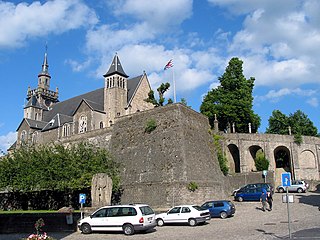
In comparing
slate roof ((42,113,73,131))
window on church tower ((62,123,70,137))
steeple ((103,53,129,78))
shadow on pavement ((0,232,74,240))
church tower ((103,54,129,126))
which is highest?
steeple ((103,53,129,78))

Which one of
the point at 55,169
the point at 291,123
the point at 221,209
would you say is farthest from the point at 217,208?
the point at 291,123

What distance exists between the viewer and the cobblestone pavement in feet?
46.8

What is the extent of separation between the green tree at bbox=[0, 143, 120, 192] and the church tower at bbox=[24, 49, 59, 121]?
36947 mm

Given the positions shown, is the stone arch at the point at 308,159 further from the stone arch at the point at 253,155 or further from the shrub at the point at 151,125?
the shrub at the point at 151,125

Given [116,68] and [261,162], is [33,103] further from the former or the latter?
[261,162]

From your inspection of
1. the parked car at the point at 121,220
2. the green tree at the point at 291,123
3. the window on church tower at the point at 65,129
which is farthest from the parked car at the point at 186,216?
the green tree at the point at 291,123

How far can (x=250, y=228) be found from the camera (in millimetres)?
16641

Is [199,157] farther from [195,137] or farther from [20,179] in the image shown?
[20,179]

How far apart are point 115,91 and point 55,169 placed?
2147 cm

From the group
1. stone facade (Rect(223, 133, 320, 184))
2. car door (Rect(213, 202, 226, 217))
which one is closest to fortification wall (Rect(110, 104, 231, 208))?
car door (Rect(213, 202, 226, 217))

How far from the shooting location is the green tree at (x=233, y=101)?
50438 millimetres

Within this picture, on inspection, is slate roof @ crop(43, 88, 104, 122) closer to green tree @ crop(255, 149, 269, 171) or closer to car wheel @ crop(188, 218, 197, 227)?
green tree @ crop(255, 149, 269, 171)

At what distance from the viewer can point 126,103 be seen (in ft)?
172

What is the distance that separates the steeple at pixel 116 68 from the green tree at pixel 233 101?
1388 centimetres
